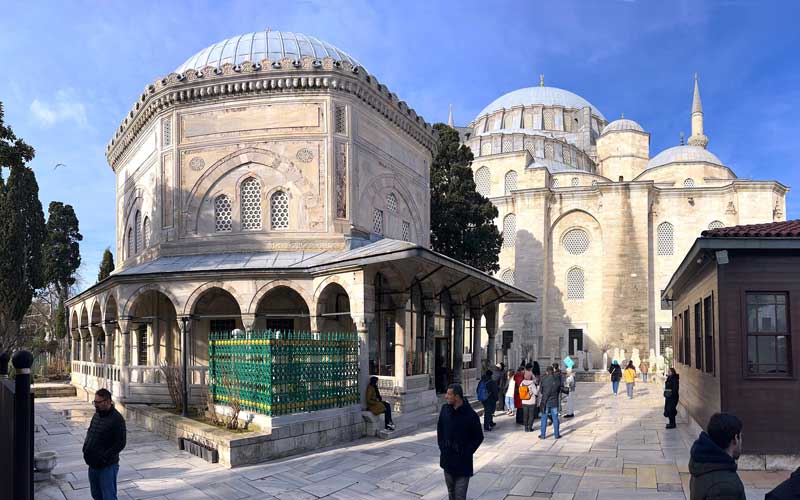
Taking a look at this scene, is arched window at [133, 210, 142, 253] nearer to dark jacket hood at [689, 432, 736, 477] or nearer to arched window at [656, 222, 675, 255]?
dark jacket hood at [689, 432, 736, 477]

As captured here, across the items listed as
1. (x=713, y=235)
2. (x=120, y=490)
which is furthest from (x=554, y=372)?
(x=120, y=490)

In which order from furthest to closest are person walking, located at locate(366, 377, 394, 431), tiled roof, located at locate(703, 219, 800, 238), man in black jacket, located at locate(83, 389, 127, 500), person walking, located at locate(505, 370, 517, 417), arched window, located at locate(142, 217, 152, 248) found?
arched window, located at locate(142, 217, 152, 248), person walking, located at locate(505, 370, 517, 417), person walking, located at locate(366, 377, 394, 431), tiled roof, located at locate(703, 219, 800, 238), man in black jacket, located at locate(83, 389, 127, 500)

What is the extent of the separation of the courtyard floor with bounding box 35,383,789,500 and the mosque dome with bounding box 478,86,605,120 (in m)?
52.0

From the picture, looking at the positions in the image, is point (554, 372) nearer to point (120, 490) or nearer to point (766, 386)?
point (766, 386)

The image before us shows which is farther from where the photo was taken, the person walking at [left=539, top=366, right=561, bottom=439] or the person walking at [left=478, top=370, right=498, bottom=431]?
the person walking at [left=478, top=370, right=498, bottom=431]

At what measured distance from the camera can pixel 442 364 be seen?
20.2 meters

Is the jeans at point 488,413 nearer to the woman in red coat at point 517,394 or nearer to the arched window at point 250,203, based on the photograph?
the woman in red coat at point 517,394

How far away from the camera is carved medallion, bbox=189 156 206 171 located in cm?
1816

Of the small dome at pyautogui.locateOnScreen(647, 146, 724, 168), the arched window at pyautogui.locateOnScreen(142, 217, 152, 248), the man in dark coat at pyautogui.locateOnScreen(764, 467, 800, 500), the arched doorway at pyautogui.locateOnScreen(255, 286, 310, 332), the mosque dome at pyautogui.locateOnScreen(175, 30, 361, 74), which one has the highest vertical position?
the small dome at pyautogui.locateOnScreen(647, 146, 724, 168)

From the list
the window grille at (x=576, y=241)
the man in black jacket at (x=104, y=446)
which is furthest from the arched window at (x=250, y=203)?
the window grille at (x=576, y=241)

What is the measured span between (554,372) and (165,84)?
13.4m

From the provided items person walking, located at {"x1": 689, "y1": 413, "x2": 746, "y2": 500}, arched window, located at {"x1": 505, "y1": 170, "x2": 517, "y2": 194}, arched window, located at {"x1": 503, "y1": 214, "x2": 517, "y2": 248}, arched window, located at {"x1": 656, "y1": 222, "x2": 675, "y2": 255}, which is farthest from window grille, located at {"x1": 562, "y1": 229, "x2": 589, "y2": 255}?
person walking, located at {"x1": 689, "y1": 413, "x2": 746, "y2": 500}

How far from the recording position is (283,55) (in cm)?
2011

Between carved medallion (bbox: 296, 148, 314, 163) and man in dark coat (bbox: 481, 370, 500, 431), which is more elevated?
carved medallion (bbox: 296, 148, 314, 163)
